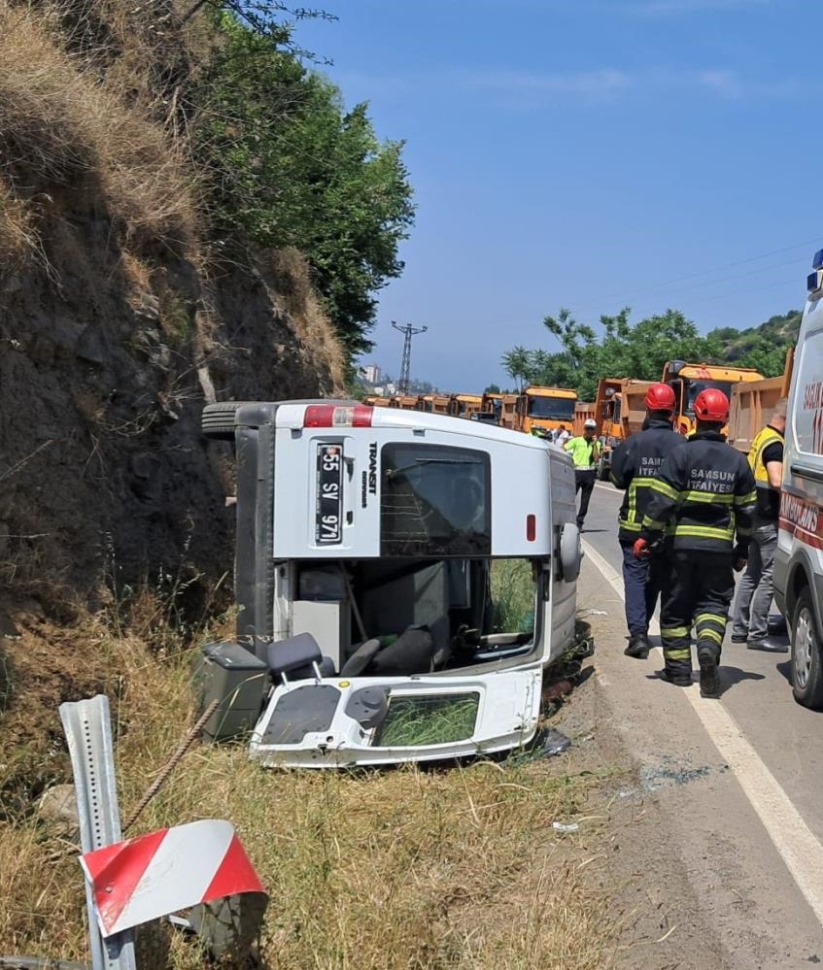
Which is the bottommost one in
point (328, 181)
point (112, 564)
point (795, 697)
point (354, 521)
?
point (795, 697)

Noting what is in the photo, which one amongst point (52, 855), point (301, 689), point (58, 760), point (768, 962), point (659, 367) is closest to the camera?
point (768, 962)

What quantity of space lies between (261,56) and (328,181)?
1013cm

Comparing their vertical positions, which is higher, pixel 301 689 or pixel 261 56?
pixel 261 56

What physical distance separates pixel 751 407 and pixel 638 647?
12530 millimetres

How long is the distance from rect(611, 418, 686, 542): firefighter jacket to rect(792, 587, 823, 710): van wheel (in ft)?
4.06

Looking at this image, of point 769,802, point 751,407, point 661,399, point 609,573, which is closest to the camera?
point 769,802

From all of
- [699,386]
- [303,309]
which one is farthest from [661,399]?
[699,386]

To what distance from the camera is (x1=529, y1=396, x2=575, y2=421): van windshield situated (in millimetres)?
38188

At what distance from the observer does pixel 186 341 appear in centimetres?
923

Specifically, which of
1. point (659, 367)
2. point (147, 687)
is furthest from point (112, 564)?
point (659, 367)

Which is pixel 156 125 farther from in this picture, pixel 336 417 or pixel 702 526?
pixel 702 526

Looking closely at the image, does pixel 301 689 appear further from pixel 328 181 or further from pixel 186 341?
pixel 328 181

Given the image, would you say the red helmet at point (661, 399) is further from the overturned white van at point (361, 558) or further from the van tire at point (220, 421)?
the van tire at point (220, 421)

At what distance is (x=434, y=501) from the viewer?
5.73 meters
